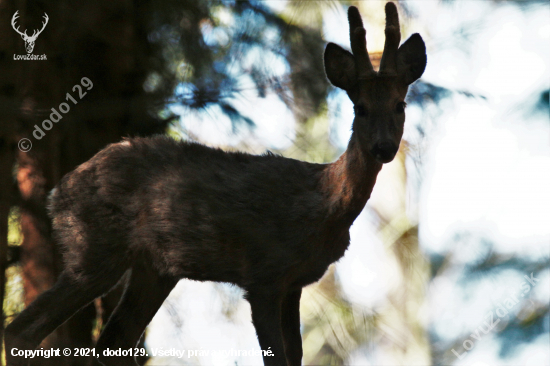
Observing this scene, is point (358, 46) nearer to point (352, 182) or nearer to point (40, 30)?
point (352, 182)

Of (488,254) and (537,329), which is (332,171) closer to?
(488,254)

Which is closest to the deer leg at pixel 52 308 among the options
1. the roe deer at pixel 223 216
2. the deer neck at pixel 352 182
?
the roe deer at pixel 223 216

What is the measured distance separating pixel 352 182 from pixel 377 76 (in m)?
0.47

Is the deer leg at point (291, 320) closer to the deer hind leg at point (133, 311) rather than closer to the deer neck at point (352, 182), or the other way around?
the deer neck at point (352, 182)

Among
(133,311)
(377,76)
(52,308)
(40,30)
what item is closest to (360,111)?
(377,76)

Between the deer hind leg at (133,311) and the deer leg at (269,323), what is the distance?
2.08ft

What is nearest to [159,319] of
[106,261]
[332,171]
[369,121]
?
[106,261]

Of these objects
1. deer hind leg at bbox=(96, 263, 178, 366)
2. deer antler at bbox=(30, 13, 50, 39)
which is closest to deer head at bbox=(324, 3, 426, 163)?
deer hind leg at bbox=(96, 263, 178, 366)

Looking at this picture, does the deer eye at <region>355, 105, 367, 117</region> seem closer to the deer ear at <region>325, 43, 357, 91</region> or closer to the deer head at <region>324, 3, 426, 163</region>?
the deer head at <region>324, 3, 426, 163</region>

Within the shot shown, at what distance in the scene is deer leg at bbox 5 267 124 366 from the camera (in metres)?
2.85

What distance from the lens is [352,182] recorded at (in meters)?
2.68

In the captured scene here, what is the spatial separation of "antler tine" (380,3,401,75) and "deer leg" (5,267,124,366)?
A: 1.62 metres

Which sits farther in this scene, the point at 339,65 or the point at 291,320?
the point at 291,320

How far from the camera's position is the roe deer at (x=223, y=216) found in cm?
268
